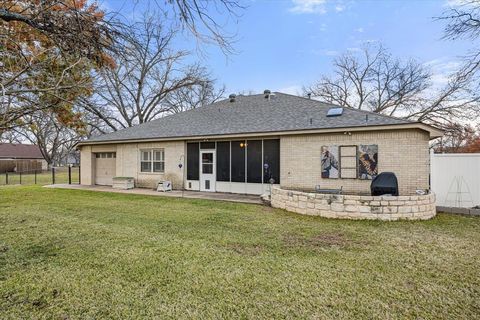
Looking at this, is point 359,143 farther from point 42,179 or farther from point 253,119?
point 42,179

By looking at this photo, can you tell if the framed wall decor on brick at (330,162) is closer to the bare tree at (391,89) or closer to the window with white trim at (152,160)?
the window with white trim at (152,160)

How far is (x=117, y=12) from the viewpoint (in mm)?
3256

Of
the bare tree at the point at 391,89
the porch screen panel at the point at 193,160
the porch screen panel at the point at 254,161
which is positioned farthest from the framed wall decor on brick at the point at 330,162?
the bare tree at the point at 391,89

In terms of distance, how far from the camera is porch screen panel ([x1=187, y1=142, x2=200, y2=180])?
513 inches

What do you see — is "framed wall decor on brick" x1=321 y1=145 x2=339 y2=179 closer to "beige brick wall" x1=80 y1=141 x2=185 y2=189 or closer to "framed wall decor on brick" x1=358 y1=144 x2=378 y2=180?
"framed wall decor on brick" x1=358 y1=144 x2=378 y2=180

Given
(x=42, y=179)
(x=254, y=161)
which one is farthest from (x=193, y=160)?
(x=42, y=179)

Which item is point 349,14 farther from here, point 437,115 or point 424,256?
point 437,115

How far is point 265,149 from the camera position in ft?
37.6

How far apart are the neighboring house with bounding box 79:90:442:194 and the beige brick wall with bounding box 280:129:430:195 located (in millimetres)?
28

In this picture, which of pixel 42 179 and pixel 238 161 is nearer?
pixel 238 161

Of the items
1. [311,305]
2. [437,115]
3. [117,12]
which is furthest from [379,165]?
[437,115]

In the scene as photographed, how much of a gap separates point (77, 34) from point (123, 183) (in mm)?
12058

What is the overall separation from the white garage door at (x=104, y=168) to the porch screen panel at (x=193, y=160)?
5521 millimetres

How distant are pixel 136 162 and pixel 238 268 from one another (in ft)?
40.0
